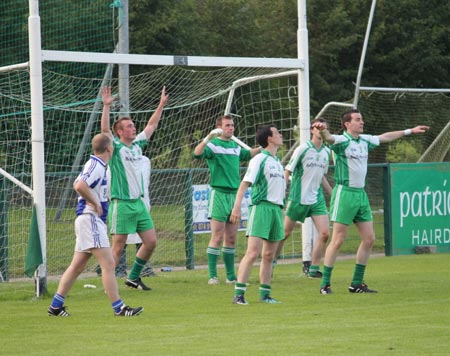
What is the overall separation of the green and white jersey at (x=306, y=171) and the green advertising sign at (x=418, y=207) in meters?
5.96

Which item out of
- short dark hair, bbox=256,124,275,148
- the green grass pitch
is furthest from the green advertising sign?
short dark hair, bbox=256,124,275,148

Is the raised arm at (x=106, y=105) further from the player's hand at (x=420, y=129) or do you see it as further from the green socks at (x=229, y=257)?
the player's hand at (x=420, y=129)

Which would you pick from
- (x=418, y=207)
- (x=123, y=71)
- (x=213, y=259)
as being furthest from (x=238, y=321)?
(x=418, y=207)

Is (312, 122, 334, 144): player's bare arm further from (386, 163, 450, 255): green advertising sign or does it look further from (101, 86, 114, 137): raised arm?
(386, 163, 450, 255): green advertising sign

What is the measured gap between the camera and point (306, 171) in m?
16.0

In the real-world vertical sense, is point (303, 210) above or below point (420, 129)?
below

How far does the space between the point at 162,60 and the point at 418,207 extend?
27.8 ft

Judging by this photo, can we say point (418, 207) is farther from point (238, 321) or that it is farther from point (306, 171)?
point (238, 321)

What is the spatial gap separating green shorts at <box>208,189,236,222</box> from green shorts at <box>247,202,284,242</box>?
251 cm

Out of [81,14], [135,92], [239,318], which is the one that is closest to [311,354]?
[239,318]

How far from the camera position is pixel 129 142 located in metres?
14.4

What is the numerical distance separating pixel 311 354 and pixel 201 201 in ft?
35.1

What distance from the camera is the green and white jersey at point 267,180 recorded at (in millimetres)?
12898

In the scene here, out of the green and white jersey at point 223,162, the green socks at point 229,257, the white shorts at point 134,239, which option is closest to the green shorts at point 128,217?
the green socks at point 229,257
